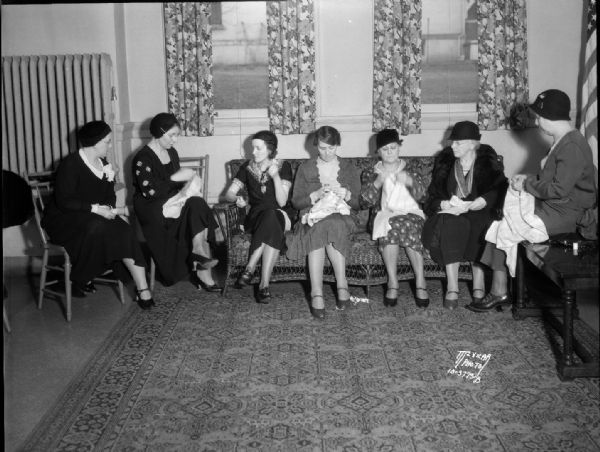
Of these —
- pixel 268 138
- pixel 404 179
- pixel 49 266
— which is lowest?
pixel 49 266

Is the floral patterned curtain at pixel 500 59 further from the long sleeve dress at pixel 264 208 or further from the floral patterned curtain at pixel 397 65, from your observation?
the long sleeve dress at pixel 264 208

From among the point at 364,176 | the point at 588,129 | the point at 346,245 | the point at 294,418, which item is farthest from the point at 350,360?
the point at 588,129

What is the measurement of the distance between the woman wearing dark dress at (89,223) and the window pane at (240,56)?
4.76 feet

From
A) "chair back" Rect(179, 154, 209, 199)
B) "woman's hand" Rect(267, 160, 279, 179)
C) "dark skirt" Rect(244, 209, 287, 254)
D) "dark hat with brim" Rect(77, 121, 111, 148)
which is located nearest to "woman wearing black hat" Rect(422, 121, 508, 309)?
"dark skirt" Rect(244, 209, 287, 254)

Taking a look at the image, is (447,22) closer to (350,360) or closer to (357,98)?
(357,98)

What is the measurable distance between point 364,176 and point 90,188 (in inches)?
71.7

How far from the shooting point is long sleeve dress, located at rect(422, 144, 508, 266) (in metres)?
4.28

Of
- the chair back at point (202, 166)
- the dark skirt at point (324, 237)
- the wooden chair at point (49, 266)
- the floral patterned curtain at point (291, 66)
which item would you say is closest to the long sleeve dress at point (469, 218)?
the dark skirt at point (324, 237)

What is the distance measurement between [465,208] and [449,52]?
5.44ft

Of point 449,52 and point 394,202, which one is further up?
point 449,52

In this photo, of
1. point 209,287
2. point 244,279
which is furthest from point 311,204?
point 209,287

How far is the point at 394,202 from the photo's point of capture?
4.52 meters

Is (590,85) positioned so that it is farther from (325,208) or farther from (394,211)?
(325,208)

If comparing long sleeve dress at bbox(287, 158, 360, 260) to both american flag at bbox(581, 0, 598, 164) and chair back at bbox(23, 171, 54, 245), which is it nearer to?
chair back at bbox(23, 171, 54, 245)
